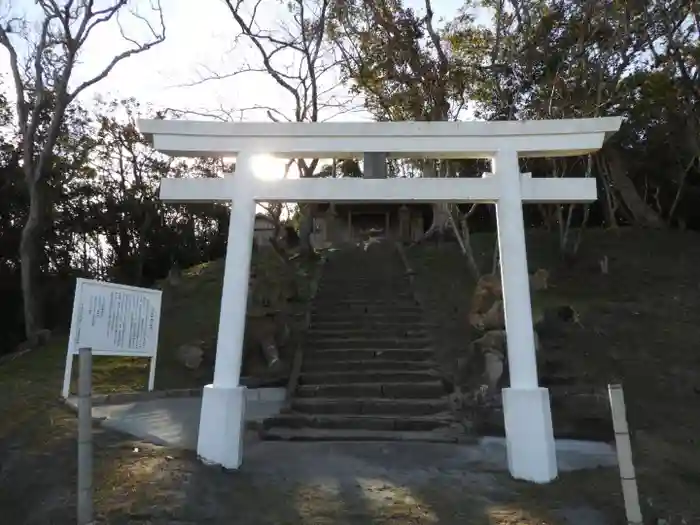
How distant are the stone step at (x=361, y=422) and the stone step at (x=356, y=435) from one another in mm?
116

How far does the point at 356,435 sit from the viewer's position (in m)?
8.39

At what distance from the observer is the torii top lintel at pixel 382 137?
22.5 ft

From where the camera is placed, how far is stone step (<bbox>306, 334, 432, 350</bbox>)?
12.0 m

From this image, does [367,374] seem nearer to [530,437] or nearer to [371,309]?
[371,309]

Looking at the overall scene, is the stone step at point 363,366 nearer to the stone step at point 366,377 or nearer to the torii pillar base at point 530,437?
the stone step at point 366,377

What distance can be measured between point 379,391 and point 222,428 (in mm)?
4012

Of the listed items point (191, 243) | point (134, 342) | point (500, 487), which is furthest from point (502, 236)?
point (191, 243)

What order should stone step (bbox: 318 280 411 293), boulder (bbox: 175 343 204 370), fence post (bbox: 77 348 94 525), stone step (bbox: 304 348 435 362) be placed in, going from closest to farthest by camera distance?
fence post (bbox: 77 348 94 525) → stone step (bbox: 304 348 435 362) → boulder (bbox: 175 343 204 370) → stone step (bbox: 318 280 411 293)

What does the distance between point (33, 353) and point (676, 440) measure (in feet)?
38.3

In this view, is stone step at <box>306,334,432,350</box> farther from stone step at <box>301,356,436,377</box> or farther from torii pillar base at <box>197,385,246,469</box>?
torii pillar base at <box>197,385,246,469</box>

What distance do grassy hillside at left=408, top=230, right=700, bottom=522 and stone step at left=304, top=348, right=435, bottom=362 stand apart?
44cm

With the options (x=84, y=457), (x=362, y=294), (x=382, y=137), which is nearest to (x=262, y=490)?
(x=84, y=457)

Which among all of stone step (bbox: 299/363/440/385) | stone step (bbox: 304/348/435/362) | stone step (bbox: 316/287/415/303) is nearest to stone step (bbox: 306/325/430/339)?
stone step (bbox: 304/348/435/362)

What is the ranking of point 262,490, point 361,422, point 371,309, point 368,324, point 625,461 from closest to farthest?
point 625,461, point 262,490, point 361,422, point 368,324, point 371,309
